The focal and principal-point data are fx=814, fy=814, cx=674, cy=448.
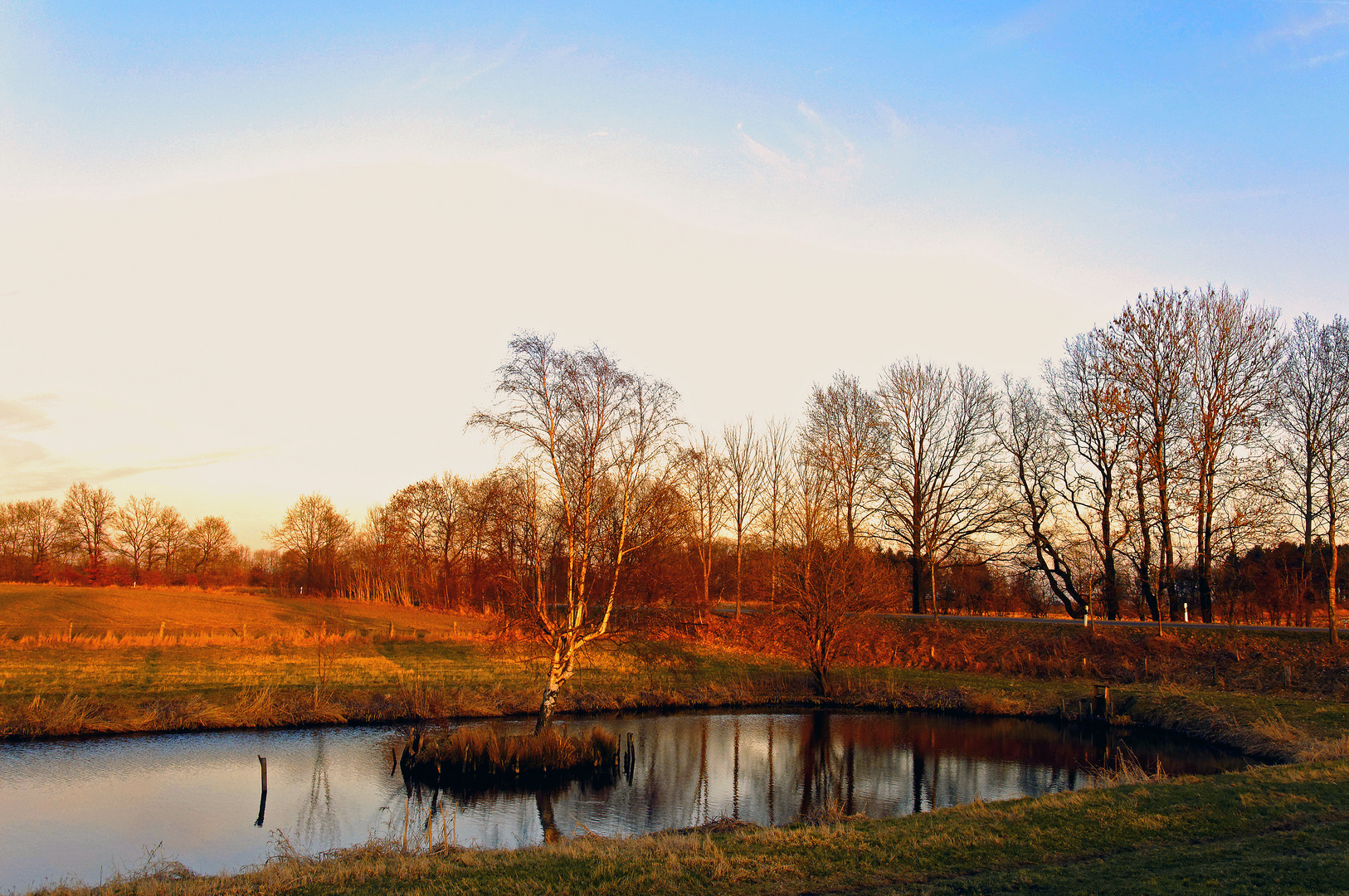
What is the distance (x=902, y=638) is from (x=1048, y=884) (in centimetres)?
3230

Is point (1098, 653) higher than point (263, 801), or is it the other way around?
point (1098, 653)

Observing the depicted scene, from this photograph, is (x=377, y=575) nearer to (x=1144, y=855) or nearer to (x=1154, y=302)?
(x=1154, y=302)

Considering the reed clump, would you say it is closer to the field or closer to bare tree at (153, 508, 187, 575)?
the field

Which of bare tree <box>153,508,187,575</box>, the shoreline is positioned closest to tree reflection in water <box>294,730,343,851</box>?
the shoreline

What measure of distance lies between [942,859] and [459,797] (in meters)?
12.2

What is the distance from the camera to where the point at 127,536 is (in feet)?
284

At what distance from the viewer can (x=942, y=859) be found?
9703 mm

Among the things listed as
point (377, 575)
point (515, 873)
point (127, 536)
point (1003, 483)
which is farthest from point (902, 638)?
point (127, 536)

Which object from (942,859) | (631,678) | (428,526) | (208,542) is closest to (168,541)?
(208,542)

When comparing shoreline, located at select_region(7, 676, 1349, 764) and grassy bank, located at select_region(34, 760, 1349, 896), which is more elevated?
grassy bank, located at select_region(34, 760, 1349, 896)

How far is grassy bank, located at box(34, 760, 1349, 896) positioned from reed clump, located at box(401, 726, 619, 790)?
7.19 meters

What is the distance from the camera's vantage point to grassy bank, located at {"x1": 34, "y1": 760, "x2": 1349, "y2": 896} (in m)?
8.55

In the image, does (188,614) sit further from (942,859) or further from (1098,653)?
(942,859)

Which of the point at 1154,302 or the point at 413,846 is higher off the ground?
the point at 1154,302
